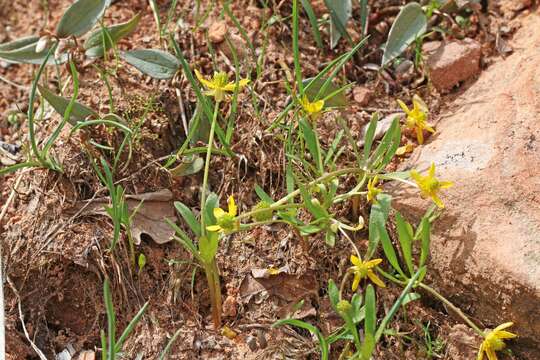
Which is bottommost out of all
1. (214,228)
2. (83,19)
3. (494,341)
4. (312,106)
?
(494,341)

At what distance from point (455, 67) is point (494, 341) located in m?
0.92

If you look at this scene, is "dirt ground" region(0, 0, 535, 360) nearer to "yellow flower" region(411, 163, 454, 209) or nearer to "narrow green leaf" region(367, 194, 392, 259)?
"narrow green leaf" region(367, 194, 392, 259)

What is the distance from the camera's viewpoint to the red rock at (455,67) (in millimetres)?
2328

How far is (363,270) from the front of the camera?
187 centimetres

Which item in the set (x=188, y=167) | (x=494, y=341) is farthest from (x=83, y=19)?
(x=494, y=341)

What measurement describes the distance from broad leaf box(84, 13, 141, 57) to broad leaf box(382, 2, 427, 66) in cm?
79

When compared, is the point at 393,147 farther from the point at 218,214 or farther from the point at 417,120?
the point at 218,214

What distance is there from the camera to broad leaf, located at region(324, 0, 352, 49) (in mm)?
2350

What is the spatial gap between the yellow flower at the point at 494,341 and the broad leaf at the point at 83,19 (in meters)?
1.45

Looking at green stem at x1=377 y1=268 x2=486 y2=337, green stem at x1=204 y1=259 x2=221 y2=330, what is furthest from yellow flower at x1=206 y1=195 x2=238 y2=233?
green stem at x1=377 y1=268 x2=486 y2=337

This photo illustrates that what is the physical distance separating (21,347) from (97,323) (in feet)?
0.66

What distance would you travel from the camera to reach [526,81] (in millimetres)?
2111

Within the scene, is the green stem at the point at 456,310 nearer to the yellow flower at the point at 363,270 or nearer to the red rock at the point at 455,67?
the yellow flower at the point at 363,270

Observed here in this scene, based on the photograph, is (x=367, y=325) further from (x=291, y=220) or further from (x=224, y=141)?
(x=224, y=141)
